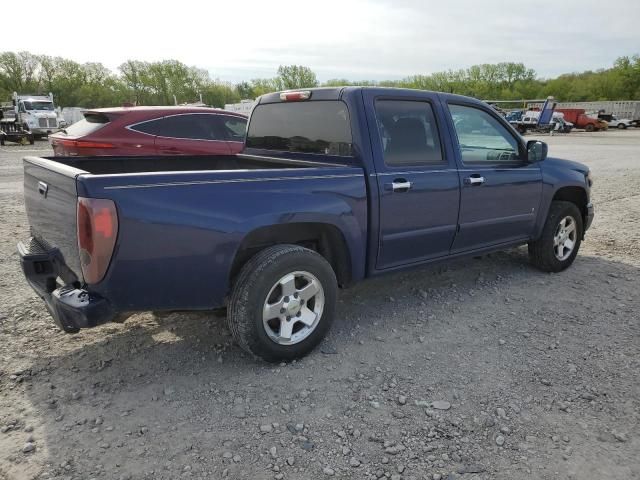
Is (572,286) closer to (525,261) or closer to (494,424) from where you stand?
(525,261)

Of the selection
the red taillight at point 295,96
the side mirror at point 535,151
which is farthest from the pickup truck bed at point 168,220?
the side mirror at point 535,151

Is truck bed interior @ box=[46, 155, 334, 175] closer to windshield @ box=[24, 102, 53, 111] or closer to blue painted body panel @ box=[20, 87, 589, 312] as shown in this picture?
blue painted body panel @ box=[20, 87, 589, 312]

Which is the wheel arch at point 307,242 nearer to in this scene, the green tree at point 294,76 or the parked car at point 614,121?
the parked car at point 614,121

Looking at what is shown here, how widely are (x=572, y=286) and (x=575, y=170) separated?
1307mm

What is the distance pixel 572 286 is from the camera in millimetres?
4895

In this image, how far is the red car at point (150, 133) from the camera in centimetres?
716

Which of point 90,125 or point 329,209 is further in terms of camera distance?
point 90,125

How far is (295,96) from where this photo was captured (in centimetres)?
414

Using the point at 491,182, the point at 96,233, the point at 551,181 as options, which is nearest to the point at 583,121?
the point at 551,181

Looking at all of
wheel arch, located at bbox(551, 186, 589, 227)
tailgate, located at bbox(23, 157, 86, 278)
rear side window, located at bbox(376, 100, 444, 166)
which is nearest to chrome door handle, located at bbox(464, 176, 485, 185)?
rear side window, located at bbox(376, 100, 444, 166)

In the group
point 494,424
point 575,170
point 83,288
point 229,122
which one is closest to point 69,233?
point 83,288

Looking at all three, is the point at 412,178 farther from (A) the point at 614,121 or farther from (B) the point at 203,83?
(B) the point at 203,83

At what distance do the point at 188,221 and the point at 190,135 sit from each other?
528 cm

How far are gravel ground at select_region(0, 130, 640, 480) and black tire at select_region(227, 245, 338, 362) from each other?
0.52ft
